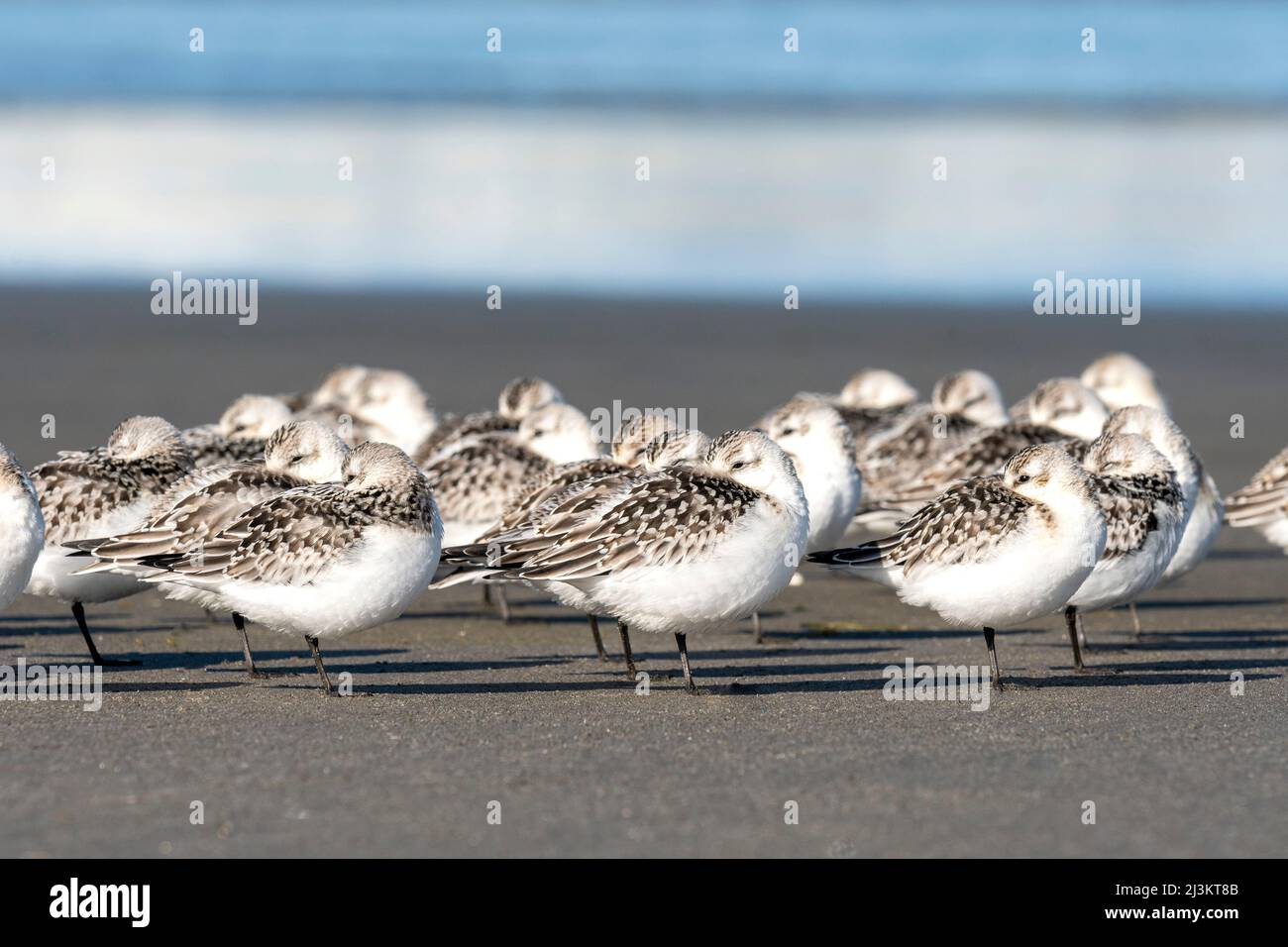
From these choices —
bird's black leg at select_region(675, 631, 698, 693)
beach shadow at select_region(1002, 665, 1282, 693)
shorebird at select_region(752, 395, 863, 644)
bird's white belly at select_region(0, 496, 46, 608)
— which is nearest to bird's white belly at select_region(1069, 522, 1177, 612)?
beach shadow at select_region(1002, 665, 1282, 693)

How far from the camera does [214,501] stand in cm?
1015

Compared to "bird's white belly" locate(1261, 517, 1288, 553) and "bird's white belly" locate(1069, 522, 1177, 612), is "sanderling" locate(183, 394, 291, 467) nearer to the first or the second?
"bird's white belly" locate(1069, 522, 1177, 612)

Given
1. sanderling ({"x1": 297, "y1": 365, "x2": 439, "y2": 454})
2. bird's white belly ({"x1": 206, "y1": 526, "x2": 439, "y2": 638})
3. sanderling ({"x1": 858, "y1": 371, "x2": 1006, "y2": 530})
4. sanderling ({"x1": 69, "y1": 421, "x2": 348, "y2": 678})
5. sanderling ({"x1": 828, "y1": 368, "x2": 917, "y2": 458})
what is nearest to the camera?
bird's white belly ({"x1": 206, "y1": 526, "x2": 439, "y2": 638})

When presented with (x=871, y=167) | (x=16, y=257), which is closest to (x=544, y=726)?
(x=16, y=257)

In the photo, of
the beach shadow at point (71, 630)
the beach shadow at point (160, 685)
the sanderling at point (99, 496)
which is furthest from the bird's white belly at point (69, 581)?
the beach shadow at point (71, 630)

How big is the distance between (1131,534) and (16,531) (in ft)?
19.4

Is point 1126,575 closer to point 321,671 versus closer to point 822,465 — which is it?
point 822,465

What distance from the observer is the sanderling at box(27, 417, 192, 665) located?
10586mm

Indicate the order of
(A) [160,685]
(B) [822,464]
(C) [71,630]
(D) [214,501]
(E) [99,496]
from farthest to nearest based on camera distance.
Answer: (B) [822,464], (C) [71,630], (E) [99,496], (D) [214,501], (A) [160,685]

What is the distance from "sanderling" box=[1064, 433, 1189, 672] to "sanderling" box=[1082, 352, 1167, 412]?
569cm

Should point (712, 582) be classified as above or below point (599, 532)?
below

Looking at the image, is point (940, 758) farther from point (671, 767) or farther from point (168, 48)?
point (168, 48)

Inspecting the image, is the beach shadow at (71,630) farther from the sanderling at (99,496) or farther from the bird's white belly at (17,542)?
the bird's white belly at (17,542)

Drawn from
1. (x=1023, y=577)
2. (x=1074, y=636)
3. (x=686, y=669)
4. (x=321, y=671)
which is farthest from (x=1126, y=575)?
(x=321, y=671)
